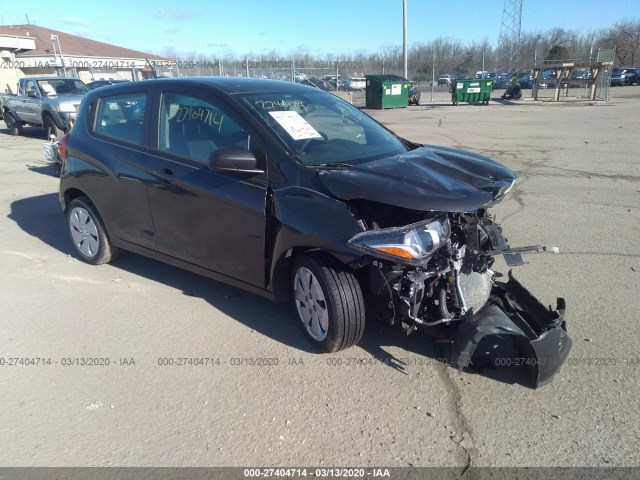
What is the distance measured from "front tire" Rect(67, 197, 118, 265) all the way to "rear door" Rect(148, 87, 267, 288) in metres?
1.00

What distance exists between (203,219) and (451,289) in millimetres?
1963

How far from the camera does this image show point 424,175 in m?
3.41

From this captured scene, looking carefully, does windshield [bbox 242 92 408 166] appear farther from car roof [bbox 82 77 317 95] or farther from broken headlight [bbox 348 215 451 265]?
broken headlight [bbox 348 215 451 265]

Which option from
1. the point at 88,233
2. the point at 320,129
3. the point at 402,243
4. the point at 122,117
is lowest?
the point at 88,233

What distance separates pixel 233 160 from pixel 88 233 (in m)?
2.57

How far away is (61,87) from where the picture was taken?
16094mm

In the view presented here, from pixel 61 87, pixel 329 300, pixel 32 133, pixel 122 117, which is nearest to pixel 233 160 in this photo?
pixel 329 300

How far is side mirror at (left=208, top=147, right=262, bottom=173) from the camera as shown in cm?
354

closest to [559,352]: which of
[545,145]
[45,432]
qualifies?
[45,432]

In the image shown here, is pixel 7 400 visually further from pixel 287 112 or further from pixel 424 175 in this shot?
pixel 424 175

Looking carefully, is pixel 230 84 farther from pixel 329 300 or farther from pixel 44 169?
pixel 44 169

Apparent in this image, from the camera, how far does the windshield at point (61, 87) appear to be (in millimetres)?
15797

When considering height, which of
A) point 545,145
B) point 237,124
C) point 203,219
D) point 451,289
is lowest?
point 545,145

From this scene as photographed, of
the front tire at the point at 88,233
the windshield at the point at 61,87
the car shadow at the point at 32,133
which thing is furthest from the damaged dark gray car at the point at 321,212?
the car shadow at the point at 32,133
